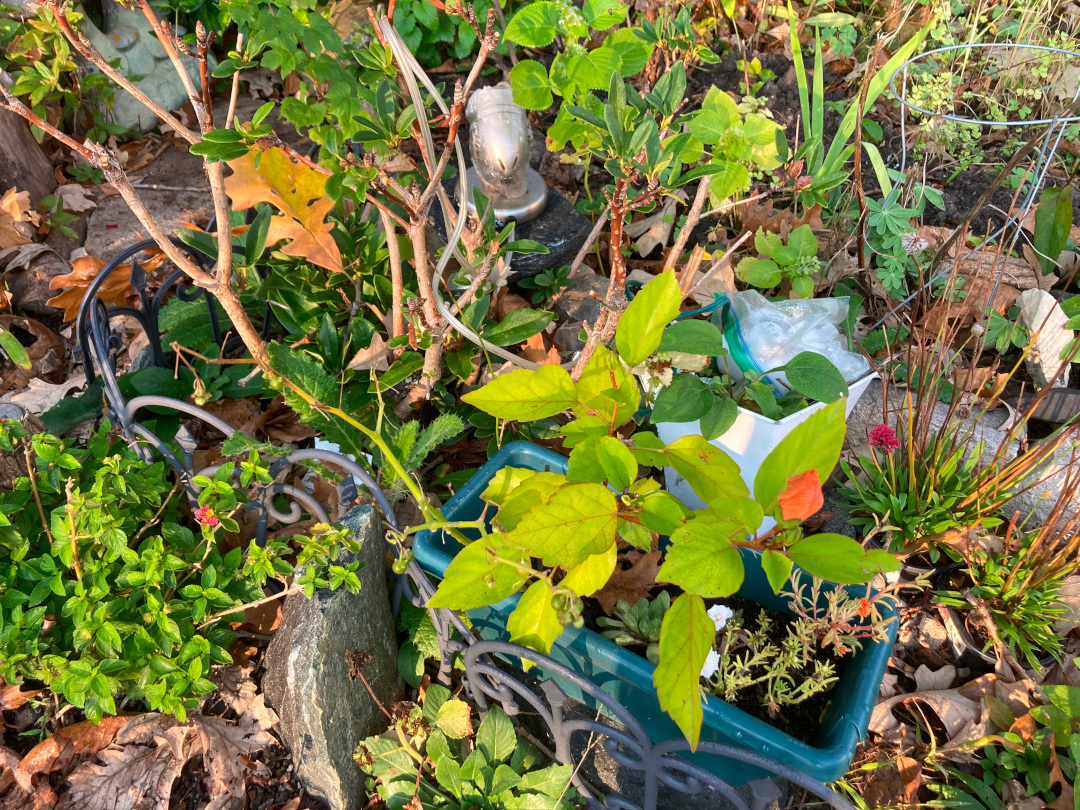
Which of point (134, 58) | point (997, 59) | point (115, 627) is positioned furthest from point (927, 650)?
point (134, 58)

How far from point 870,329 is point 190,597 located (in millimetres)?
1962

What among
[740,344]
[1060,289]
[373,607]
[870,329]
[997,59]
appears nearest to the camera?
[373,607]

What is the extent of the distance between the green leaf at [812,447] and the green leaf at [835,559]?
0.08m

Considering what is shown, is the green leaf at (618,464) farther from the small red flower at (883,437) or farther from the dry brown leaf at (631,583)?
the small red flower at (883,437)

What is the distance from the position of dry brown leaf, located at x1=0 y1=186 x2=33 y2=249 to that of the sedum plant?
214 cm

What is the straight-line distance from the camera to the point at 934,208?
8.10 feet

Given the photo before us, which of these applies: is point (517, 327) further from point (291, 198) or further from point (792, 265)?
point (792, 265)

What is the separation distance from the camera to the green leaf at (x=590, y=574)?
1006mm

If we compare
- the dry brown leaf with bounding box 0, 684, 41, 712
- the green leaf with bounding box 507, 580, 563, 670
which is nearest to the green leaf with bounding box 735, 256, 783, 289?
the green leaf with bounding box 507, 580, 563, 670

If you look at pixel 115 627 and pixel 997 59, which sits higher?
pixel 997 59

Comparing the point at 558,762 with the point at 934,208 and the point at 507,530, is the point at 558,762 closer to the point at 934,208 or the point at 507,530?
the point at 507,530

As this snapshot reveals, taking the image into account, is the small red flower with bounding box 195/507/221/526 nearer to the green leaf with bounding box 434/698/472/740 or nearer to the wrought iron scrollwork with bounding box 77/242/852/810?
the wrought iron scrollwork with bounding box 77/242/852/810

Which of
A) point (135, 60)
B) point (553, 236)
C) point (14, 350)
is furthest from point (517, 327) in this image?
point (135, 60)

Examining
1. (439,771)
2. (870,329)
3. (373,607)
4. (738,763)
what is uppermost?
(870,329)
